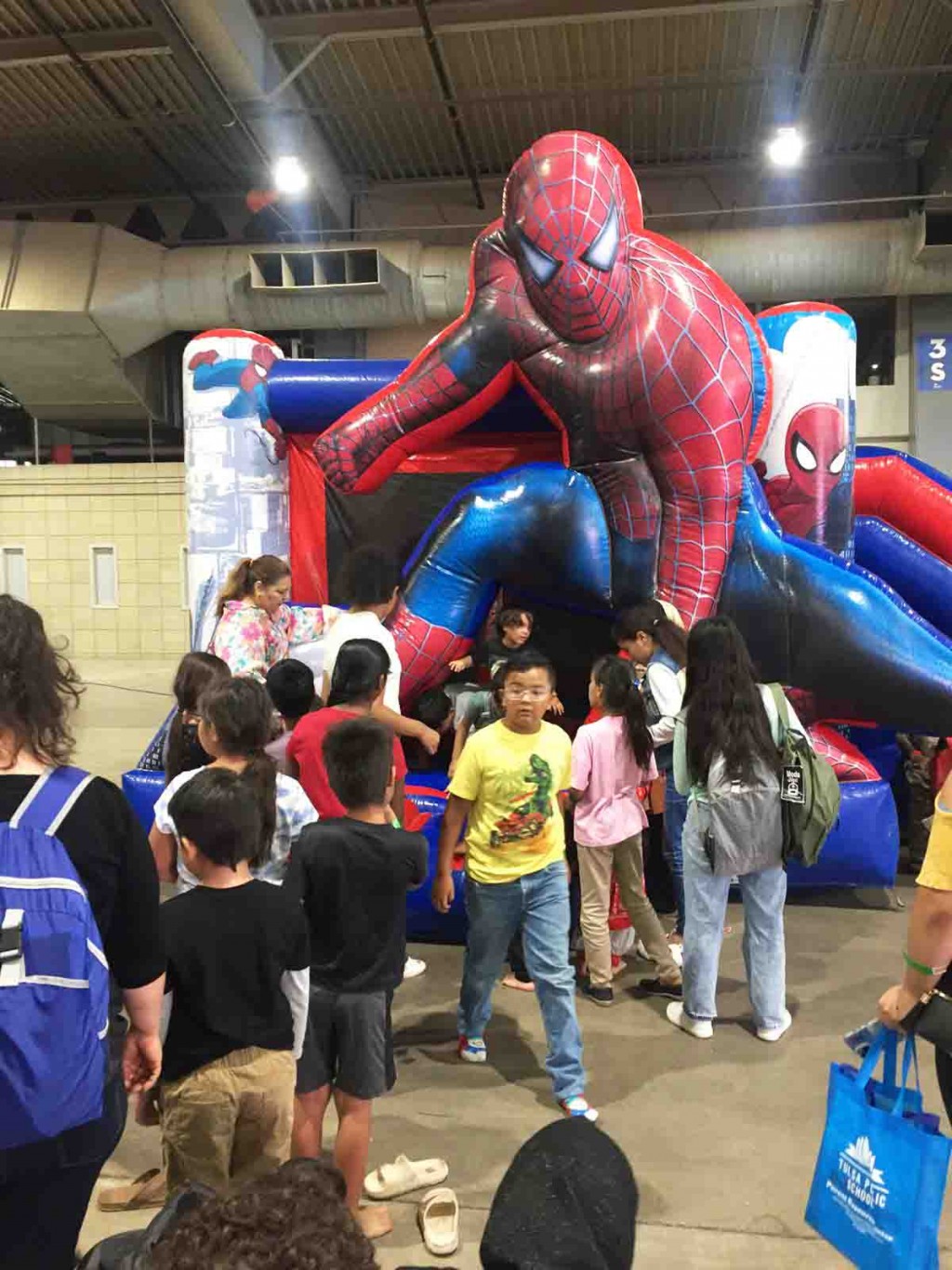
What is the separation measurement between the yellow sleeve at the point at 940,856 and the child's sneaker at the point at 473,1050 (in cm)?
150

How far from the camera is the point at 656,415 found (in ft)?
11.8

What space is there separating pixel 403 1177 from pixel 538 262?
2.84 m

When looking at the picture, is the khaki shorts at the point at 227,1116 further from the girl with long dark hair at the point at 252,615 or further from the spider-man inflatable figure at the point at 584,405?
the spider-man inflatable figure at the point at 584,405

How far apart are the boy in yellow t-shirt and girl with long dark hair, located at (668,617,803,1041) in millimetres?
423

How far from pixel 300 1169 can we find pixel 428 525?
12.3 ft

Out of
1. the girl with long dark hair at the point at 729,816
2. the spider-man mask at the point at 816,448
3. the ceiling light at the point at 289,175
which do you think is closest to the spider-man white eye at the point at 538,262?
the spider-man mask at the point at 816,448

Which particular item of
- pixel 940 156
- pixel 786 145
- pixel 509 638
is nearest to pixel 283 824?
pixel 509 638

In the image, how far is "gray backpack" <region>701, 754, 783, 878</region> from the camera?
2580 millimetres

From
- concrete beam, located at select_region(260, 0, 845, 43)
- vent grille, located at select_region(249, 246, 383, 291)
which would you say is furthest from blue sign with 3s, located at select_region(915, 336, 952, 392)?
vent grille, located at select_region(249, 246, 383, 291)

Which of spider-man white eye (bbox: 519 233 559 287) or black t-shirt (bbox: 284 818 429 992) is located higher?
spider-man white eye (bbox: 519 233 559 287)

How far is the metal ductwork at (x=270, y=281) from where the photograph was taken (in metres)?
8.12

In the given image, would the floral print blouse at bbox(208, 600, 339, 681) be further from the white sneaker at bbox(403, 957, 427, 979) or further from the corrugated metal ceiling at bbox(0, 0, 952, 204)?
the corrugated metal ceiling at bbox(0, 0, 952, 204)

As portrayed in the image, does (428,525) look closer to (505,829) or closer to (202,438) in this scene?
(202,438)

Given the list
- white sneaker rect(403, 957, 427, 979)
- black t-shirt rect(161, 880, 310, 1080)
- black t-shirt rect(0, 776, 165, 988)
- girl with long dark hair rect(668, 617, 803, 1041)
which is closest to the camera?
black t-shirt rect(0, 776, 165, 988)
